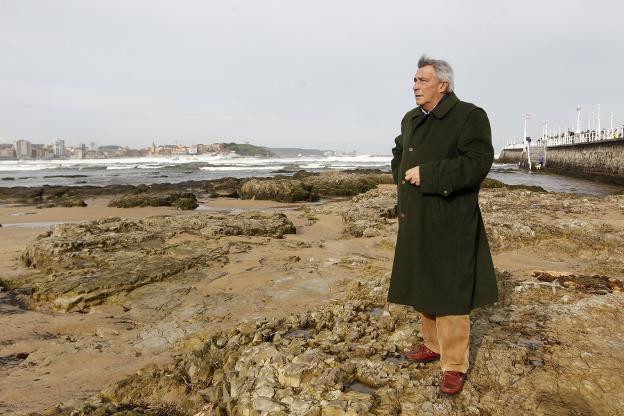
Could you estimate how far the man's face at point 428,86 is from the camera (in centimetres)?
237

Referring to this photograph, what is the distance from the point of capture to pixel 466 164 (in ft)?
7.27

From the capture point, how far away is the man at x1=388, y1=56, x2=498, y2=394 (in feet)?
7.41

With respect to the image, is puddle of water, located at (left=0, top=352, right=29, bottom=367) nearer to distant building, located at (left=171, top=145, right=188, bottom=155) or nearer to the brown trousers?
the brown trousers

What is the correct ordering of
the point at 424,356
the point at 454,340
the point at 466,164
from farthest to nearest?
the point at 424,356 < the point at 454,340 < the point at 466,164

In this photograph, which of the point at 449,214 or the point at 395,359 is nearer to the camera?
the point at 449,214

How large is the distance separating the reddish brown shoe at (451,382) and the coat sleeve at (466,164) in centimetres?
107

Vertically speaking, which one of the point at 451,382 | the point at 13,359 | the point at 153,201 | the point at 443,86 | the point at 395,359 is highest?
the point at 443,86

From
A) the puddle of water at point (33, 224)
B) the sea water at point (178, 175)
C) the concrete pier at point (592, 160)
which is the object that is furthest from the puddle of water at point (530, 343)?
the concrete pier at point (592, 160)

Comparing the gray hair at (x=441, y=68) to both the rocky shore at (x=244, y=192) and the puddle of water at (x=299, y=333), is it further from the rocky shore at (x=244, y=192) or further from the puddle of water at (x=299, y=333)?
the rocky shore at (x=244, y=192)

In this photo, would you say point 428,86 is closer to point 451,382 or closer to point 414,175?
point 414,175

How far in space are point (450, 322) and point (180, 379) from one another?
78.0 inches

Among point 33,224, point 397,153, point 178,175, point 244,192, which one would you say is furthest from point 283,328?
point 178,175

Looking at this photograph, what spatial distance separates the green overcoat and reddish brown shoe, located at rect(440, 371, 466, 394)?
399 mm

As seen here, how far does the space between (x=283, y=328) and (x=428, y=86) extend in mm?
2363
